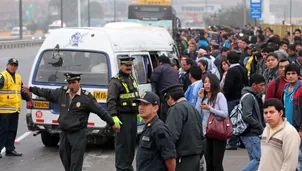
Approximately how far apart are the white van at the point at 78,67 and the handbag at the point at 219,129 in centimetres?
379

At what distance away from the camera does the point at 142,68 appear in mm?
14297

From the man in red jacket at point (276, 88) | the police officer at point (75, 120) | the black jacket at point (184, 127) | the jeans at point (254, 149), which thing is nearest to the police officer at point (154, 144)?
the black jacket at point (184, 127)

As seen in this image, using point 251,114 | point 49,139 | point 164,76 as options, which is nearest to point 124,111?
point 251,114

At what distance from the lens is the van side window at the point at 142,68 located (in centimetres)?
1404

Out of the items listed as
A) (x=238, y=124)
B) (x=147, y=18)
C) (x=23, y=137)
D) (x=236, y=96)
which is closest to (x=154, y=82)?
(x=236, y=96)

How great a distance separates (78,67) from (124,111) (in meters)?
3.24

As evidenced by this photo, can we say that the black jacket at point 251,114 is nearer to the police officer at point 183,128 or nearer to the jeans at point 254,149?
the jeans at point 254,149

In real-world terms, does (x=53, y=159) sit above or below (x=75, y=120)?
below

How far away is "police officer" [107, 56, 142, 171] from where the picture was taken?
10219 mm

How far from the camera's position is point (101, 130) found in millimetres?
12938

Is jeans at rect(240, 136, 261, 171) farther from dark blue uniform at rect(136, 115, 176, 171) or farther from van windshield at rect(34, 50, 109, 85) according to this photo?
van windshield at rect(34, 50, 109, 85)

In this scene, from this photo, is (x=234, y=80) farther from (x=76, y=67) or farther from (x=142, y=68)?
(x=76, y=67)

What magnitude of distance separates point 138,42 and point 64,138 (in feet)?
16.7

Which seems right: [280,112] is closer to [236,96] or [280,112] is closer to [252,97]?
[252,97]
